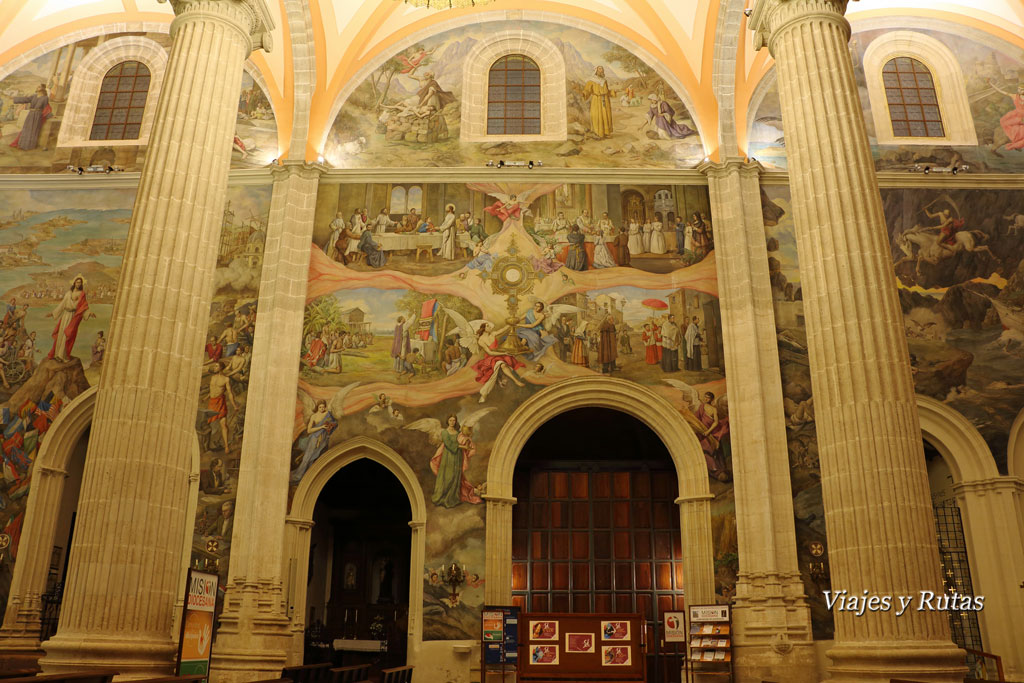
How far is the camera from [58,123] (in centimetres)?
1669

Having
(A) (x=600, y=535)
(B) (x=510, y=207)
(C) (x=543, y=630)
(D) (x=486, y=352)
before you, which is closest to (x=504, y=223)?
(B) (x=510, y=207)

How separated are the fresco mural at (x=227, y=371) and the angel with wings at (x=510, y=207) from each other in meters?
4.02

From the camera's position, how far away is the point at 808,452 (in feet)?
45.2

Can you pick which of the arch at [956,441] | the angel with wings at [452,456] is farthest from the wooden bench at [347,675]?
the arch at [956,441]

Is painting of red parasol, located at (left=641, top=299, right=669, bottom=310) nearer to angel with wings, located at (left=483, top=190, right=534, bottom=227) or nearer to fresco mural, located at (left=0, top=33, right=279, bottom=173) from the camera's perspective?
angel with wings, located at (left=483, top=190, right=534, bottom=227)

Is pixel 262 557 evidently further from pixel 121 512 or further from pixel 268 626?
pixel 121 512

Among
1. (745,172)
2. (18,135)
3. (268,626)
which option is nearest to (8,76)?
(18,135)

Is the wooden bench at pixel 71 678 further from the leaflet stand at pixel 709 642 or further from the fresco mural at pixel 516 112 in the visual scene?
the fresco mural at pixel 516 112

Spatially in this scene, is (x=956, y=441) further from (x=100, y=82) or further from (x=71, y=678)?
(x=100, y=82)

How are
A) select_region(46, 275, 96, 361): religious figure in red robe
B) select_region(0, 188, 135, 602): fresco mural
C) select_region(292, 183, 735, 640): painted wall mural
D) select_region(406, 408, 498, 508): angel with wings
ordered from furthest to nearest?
select_region(46, 275, 96, 361): religious figure in red robe, select_region(0, 188, 135, 602): fresco mural, select_region(292, 183, 735, 640): painted wall mural, select_region(406, 408, 498, 508): angel with wings

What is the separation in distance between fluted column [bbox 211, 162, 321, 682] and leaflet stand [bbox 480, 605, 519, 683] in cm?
295

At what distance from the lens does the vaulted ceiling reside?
15899 millimetres

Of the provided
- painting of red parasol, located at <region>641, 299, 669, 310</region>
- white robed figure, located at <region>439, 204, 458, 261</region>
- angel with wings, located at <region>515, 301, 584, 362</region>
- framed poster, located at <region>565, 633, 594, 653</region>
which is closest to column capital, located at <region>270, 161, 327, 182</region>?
white robed figure, located at <region>439, 204, 458, 261</region>

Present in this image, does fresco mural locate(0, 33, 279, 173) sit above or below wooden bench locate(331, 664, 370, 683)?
above
